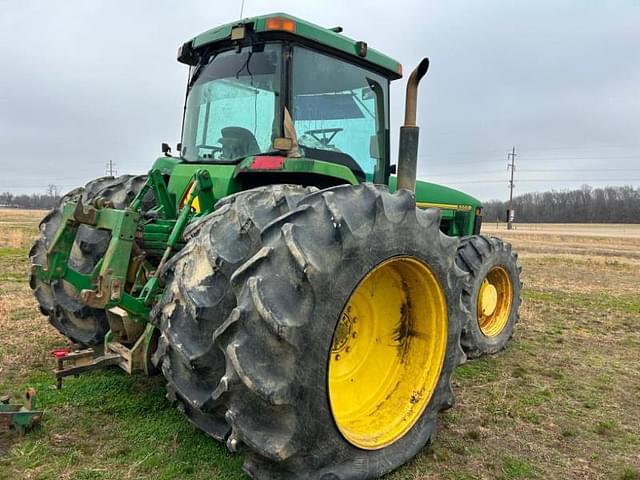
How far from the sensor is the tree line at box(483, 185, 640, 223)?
7088cm

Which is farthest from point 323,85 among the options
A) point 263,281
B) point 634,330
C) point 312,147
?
point 634,330

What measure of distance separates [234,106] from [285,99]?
531 mm

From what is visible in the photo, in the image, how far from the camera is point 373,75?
4164mm

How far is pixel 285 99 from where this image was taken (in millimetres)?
3324

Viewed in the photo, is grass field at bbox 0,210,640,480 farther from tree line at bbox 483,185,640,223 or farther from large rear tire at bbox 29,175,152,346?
tree line at bbox 483,185,640,223

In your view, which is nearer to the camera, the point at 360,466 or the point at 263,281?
the point at 263,281

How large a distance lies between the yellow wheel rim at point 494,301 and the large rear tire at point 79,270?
11.0 feet

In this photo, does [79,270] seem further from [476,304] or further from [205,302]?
[476,304]

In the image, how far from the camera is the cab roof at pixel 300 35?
3.27m

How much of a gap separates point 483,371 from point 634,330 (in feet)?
10.1

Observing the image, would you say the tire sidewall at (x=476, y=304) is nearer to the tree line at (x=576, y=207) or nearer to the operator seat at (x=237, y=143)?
the operator seat at (x=237, y=143)

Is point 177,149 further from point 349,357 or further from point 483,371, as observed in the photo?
point 483,371


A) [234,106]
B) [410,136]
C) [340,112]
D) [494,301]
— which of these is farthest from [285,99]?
[494,301]

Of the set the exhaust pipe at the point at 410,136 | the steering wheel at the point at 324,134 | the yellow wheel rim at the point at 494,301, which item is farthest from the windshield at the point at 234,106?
the yellow wheel rim at the point at 494,301
